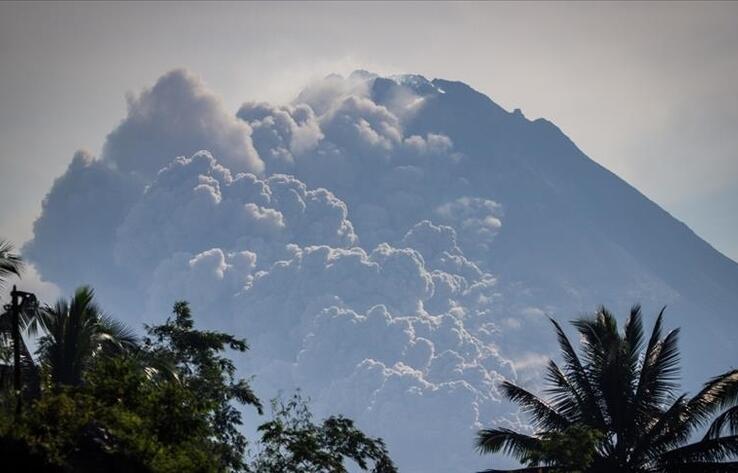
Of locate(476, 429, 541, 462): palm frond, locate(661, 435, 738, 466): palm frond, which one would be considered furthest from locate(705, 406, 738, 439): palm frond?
locate(476, 429, 541, 462): palm frond

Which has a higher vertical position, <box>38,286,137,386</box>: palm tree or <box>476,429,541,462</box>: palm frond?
<box>38,286,137,386</box>: palm tree

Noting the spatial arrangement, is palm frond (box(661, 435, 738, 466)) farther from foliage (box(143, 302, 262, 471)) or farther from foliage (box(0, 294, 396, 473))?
foliage (box(143, 302, 262, 471))

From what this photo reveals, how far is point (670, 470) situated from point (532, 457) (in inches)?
166

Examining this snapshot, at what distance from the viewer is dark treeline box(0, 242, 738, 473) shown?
2310cm

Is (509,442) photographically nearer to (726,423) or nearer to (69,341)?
(726,423)

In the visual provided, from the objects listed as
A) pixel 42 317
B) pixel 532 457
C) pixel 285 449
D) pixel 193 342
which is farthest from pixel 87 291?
pixel 532 457

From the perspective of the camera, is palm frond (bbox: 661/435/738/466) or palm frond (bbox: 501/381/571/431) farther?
palm frond (bbox: 501/381/571/431)

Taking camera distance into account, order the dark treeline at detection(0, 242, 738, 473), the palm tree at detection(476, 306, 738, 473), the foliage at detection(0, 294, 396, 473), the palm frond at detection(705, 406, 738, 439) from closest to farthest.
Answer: the foliage at detection(0, 294, 396, 473) < the dark treeline at detection(0, 242, 738, 473) < the palm frond at detection(705, 406, 738, 439) < the palm tree at detection(476, 306, 738, 473)

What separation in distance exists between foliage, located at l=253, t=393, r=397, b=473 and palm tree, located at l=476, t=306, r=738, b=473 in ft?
17.5

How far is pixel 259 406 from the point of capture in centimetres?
3631

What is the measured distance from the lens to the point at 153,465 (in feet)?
71.0

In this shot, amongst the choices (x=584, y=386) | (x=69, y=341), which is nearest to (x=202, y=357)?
(x=69, y=341)

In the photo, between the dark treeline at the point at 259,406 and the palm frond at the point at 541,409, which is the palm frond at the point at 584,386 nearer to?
the dark treeline at the point at 259,406

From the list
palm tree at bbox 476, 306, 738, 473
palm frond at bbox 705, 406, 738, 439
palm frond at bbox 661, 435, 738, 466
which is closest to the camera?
palm frond at bbox 705, 406, 738, 439
